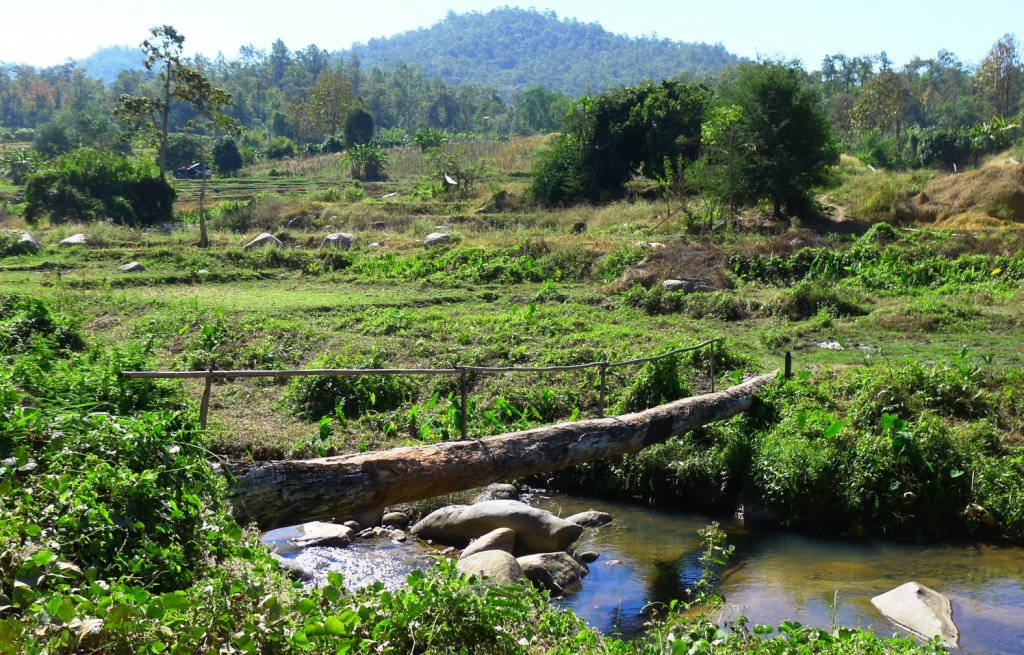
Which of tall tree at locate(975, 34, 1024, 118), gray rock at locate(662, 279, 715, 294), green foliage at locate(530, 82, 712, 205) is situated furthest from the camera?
tall tree at locate(975, 34, 1024, 118)

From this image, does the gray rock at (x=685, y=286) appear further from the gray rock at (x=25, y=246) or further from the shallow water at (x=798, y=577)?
the gray rock at (x=25, y=246)

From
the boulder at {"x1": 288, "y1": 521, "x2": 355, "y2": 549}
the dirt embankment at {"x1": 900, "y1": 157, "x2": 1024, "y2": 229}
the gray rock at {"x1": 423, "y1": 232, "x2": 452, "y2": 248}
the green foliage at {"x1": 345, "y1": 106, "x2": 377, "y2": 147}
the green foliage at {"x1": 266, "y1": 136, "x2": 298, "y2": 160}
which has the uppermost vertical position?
the green foliage at {"x1": 345, "y1": 106, "x2": 377, "y2": 147}

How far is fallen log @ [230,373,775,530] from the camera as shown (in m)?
6.52

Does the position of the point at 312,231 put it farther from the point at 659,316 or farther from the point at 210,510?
the point at 210,510

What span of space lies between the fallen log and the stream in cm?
124

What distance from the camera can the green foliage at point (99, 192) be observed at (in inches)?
1339

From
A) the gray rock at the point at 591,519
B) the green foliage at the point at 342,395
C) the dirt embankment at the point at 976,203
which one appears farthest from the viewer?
the dirt embankment at the point at 976,203

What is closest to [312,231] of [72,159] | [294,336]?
[72,159]

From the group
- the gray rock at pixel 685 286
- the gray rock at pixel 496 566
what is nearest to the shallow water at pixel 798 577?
the gray rock at pixel 496 566

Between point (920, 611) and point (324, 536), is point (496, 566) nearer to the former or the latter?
point (324, 536)

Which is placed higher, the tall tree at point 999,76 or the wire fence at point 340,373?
the tall tree at point 999,76

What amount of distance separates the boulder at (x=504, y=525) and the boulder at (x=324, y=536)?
836mm

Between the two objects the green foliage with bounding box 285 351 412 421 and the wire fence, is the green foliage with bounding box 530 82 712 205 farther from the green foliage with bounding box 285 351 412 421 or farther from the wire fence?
the green foliage with bounding box 285 351 412 421

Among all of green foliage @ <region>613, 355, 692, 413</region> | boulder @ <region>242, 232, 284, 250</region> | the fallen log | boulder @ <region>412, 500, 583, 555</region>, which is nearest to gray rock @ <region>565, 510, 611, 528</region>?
boulder @ <region>412, 500, 583, 555</region>
